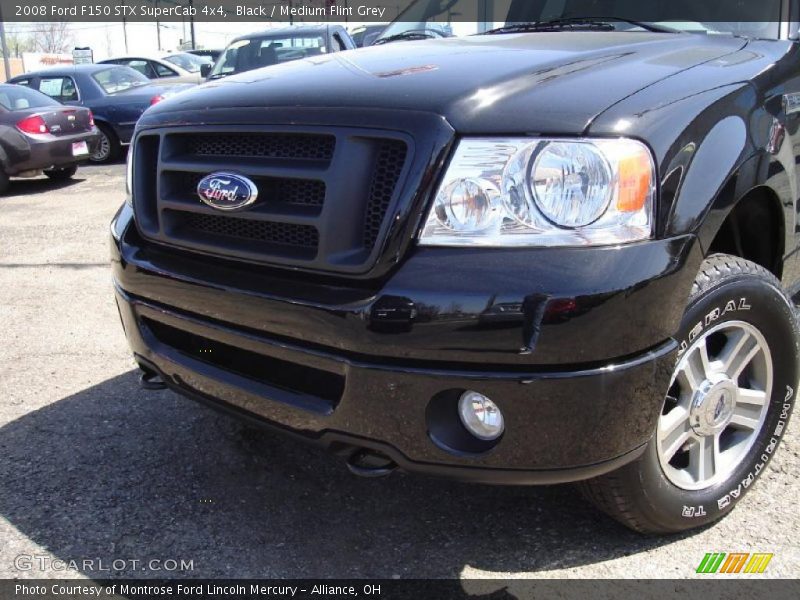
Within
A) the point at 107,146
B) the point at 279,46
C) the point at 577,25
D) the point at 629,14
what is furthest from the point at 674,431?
the point at 107,146

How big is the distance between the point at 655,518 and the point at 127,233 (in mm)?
1894

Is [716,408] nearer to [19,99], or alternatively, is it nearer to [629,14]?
[629,14]

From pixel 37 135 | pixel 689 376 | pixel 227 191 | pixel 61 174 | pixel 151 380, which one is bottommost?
pixel 61 174

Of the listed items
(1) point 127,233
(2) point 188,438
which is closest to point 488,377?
(1) point 127,233

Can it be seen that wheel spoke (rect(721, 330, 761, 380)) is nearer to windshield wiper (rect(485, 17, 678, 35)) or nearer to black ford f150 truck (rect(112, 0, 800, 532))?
black ford f150 truck (rect(112, 0, 800, 532))

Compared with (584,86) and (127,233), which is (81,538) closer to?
(127,233)

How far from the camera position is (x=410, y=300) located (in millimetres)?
1833

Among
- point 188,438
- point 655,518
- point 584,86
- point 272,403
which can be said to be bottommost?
point 188,438

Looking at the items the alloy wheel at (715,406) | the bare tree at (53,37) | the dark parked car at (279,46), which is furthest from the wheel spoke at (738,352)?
the bare tree at (53,37)

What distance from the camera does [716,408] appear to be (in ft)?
7.62

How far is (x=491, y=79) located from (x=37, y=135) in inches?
372

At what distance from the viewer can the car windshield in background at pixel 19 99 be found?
10.2 m

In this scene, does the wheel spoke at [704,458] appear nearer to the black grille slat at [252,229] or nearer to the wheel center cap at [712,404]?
the wheel center cap at [712,404]

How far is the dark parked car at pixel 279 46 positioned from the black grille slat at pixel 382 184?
8.93 m
